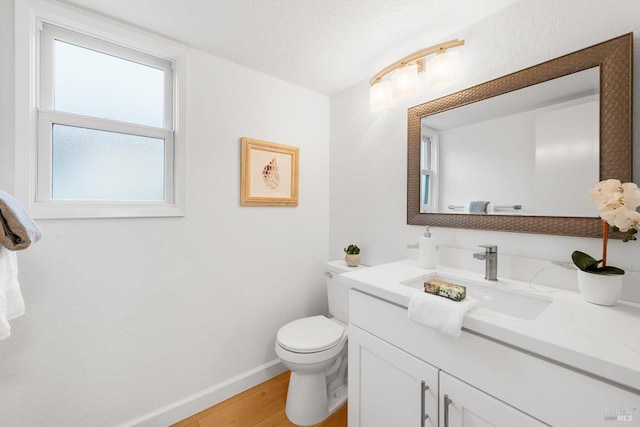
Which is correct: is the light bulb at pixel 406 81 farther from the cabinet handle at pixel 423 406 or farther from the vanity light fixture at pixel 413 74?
the cabinet handle at pixel 423 406

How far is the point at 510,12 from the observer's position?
1.16m

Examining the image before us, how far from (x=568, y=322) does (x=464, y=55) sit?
4.20ft

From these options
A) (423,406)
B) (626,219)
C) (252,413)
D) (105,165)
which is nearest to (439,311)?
(423,406)

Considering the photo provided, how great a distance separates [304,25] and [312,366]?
1.80 metres

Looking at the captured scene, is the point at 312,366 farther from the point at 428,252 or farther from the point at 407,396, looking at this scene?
the point at 428,252

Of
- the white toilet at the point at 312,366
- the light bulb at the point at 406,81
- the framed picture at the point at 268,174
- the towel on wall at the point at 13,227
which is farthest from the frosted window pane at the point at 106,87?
the white toilet at the point at 312,366

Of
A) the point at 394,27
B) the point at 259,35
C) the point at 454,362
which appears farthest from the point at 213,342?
the point at 394,27

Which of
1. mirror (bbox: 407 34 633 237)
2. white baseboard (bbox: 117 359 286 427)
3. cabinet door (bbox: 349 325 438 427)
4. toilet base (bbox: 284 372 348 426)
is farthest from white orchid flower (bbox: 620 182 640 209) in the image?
white baseboard (bbox: 117 359 286 427)

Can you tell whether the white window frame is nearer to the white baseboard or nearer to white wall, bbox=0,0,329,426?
white wall, bbox=0,0,329,426

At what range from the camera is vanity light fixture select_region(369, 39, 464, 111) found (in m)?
1.27

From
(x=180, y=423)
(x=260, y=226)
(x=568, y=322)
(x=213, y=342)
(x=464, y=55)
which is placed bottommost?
(x=180, y=423)

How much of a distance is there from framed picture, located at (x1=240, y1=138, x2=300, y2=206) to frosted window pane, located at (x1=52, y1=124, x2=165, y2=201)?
49 centimetres

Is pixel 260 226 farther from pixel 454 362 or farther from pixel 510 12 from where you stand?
pixel 510 12

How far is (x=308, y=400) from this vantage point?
1438mm
